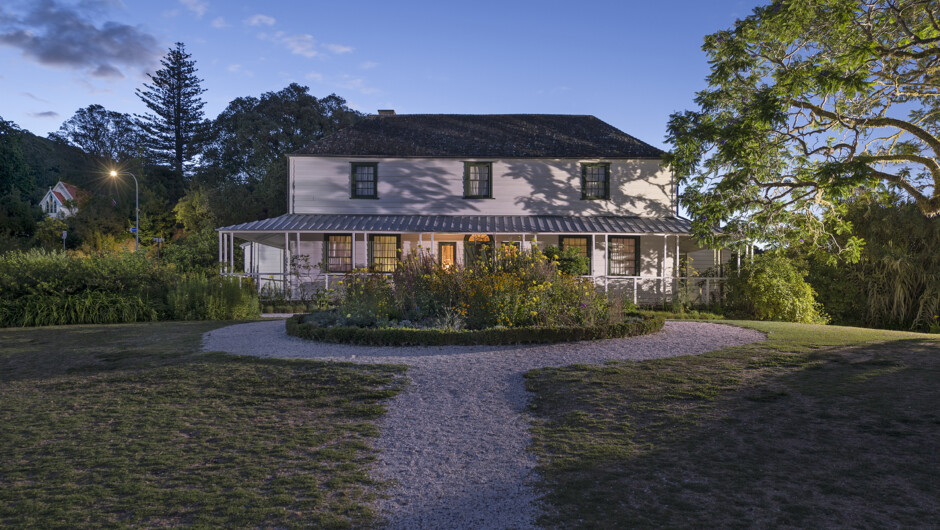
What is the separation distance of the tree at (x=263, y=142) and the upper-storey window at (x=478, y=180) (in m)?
16.0

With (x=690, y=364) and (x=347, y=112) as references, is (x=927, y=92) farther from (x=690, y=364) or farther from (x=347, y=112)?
(x=347, y=112)

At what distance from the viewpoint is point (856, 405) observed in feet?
18.5

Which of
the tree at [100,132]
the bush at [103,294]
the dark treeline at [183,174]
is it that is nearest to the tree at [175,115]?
the dark treeline at [183,174]

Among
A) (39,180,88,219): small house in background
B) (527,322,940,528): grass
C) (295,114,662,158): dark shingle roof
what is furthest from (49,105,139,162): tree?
(527,322,940,528): grass

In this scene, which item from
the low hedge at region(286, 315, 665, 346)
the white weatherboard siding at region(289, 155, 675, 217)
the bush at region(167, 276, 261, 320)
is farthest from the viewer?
the white weatherboard siding at region(289, 155, 675, 217)

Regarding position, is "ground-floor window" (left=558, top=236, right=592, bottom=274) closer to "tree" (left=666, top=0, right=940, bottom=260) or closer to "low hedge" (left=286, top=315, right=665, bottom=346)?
"tree" (left=666, top=0, right=940, bottom=260)

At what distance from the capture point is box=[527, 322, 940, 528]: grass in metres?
3.61

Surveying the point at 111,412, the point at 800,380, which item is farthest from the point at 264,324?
the point at 800,380

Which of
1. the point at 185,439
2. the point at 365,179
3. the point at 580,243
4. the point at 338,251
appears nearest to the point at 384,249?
the point at 338,251

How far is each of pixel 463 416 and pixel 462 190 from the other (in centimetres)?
1653

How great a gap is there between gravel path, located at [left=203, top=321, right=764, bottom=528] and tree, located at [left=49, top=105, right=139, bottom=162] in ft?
220

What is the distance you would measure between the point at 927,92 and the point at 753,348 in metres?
9.16

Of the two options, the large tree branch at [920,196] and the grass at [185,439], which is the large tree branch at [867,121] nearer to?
the large tree branch at [920,196]

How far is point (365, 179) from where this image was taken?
21.7 metres
